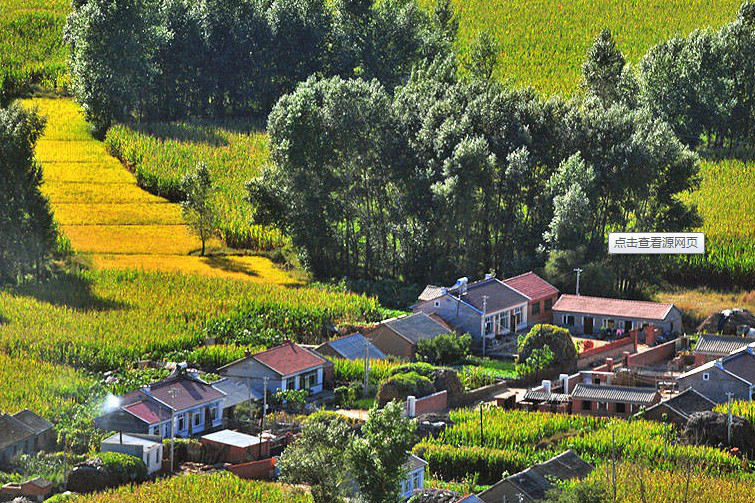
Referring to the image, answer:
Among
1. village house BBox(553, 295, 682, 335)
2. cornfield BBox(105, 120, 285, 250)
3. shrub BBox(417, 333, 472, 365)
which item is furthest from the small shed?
cornfield BBox(105, 120, 285, 250)

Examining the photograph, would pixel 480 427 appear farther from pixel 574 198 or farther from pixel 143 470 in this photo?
pixel 574 198

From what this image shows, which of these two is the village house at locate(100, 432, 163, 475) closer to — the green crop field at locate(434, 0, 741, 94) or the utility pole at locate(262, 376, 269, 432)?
the utility pole at locate(262, 376, 269, 432)

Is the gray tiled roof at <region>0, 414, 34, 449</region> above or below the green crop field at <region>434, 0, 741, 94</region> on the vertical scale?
below

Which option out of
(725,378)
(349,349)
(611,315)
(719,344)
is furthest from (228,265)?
(725,378)

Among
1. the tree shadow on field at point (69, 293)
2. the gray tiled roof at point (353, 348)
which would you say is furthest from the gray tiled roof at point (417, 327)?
the tree shadow on field at point (69, 293)

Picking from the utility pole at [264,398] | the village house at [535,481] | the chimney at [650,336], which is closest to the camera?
the village house at [535,481]

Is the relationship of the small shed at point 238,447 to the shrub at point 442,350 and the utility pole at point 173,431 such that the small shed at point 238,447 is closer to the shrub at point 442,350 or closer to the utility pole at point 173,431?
the utility pole at point 173,431
